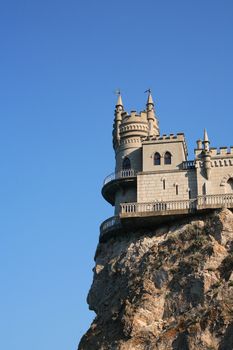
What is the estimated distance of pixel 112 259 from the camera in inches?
2296

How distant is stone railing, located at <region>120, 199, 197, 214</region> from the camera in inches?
2251

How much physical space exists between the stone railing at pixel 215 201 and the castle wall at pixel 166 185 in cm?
159

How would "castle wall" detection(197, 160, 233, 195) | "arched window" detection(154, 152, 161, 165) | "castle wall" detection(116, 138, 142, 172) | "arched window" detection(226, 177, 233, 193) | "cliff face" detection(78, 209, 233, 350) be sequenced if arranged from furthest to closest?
"castle wall" detection(116, 138, 142, 172) < "arched window" detection(154, 152, 161, 165) < "arched window" detection(226, 177, 233, 193) < "castle wall" detection(197, 160, 233, 195) < "cliff face" detection(78, 209, 233, 350)

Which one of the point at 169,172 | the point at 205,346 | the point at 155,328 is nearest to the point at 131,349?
the point at 155,328

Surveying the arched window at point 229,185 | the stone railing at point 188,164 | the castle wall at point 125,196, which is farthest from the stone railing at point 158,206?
the stone railing at point 188,164

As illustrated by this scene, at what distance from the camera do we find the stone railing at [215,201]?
55969 millimetres

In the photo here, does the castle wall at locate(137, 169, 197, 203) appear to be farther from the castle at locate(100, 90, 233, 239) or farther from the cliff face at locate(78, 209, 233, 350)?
the cliff face at locate(78, 209, 233, 350)

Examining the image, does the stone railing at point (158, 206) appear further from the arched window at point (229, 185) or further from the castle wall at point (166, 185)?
the arched window at point (229, 185)

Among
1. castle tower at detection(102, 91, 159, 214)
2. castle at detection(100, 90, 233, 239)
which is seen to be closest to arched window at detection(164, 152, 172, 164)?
castle at detection(100, 90, 233, 239)

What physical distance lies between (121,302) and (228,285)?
7769 mm

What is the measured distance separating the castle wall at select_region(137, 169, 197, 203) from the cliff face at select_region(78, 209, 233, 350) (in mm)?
2866

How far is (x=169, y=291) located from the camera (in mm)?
52719

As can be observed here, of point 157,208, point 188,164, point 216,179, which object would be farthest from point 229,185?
point 157,208

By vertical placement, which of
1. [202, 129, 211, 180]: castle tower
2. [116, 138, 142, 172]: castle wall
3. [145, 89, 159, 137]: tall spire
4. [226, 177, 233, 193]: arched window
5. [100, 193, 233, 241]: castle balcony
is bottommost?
[100, 193, 233, 241]: castle balcony
